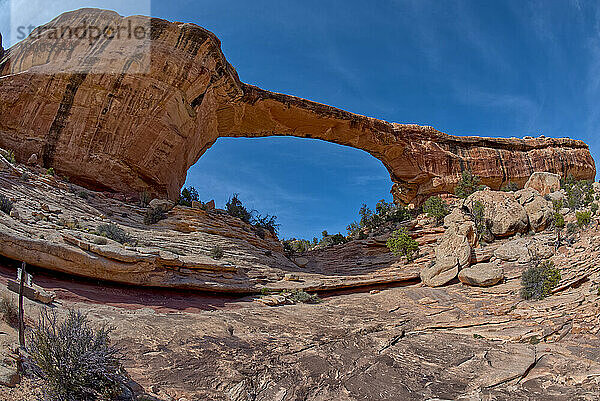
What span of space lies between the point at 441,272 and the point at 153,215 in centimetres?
1369

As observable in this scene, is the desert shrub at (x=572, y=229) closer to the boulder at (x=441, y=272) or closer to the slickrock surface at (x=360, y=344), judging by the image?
the slickrock surface at (x=360, y=344)

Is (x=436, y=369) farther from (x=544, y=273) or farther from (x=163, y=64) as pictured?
(x=163, y=64)

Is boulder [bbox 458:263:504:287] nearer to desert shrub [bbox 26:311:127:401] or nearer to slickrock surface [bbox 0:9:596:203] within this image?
desert shrub [bbox 26:311:127:401]

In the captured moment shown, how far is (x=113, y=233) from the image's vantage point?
13352 mm

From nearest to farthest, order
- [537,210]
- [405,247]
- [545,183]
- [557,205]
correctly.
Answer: [557,205]
[537,210]
[405,247]
[545,183]

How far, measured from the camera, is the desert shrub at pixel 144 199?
725 inches

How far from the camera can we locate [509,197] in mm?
22391

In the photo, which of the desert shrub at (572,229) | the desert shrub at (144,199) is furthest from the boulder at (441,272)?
the desert shrub at (144,199)

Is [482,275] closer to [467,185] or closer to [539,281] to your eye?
[539,281]

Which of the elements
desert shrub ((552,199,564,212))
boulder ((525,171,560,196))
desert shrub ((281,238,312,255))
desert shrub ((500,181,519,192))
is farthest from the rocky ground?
desert shrub ((500,181,519,192))

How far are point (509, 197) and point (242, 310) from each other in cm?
1876

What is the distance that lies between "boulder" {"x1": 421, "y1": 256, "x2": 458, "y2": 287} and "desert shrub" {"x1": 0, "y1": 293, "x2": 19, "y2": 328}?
595 inches

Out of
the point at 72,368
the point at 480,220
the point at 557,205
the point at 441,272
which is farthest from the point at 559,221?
the point at 72,368

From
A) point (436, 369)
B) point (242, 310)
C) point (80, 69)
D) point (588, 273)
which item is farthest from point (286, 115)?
point (436, 369)
